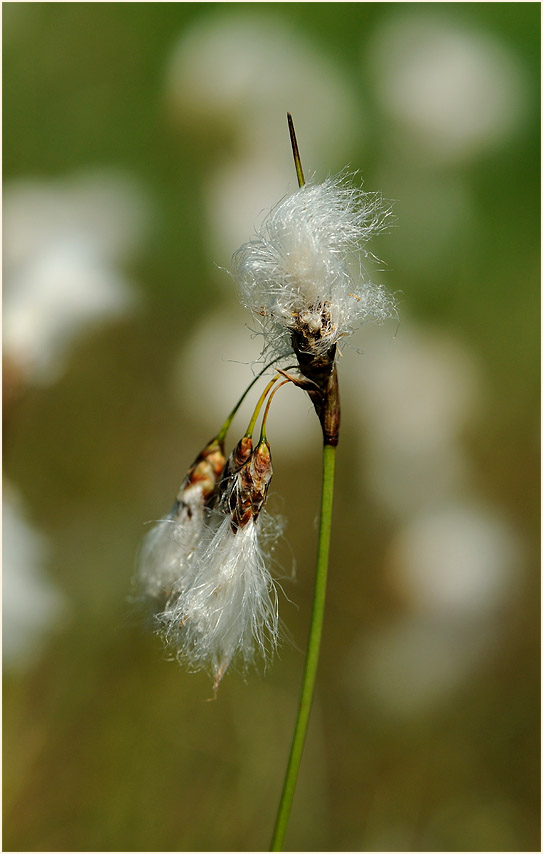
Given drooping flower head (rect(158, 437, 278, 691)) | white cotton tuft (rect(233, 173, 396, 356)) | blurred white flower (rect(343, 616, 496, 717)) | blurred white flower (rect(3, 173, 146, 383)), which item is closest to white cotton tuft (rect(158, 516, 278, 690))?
drooping flower head (rect(158, 437, 278, 691))

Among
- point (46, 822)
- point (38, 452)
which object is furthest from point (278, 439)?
point (46, 822)

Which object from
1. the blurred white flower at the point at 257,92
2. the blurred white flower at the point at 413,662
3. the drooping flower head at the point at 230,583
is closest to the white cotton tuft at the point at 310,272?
the drooping flower head at the point at 230,583

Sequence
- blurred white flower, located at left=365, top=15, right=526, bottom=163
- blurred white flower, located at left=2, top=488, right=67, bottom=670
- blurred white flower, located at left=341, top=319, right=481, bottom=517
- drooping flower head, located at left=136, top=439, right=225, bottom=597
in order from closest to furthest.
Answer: drooping flower head, located at left=136, top=439, right=225, bottom=597
blurred white flower, located at left=2, top=488, right=67, bottom=670
blurred white flower, located at left=341, top=319, right=481, bottom=517
blurred white flower, located at left=365, top=15, right=526, bottom=163

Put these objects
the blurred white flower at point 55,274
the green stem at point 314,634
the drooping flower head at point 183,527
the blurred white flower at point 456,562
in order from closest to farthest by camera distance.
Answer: the green stem at point 314,634 → the drooping flower head at point 183,527 → the blurred white flower at point 55,274 → the blurred white flower at point 456,562

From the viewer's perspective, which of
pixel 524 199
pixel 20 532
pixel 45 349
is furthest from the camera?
pixel 524 199

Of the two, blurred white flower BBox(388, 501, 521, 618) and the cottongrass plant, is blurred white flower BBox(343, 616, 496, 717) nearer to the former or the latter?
blurred white flower BBox(388, 501, 521, 618)

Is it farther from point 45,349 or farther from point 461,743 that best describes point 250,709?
point 45,349

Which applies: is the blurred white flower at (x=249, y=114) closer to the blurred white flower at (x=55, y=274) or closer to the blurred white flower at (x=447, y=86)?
the blurred white flower at (x=447, y=86)
